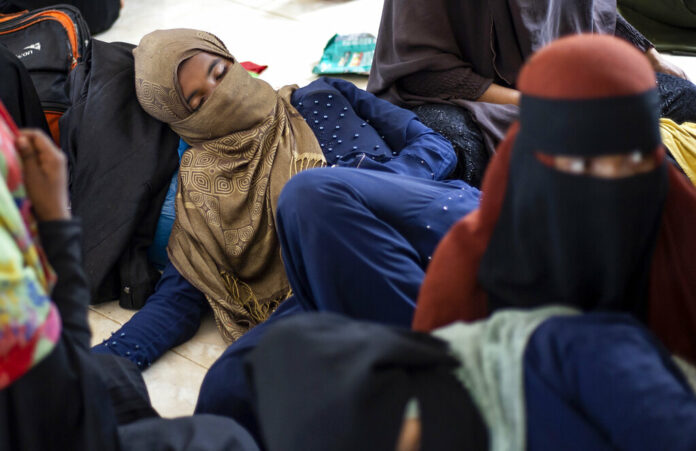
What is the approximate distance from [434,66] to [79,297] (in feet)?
4.49

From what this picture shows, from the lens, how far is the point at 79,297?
36.7 inches

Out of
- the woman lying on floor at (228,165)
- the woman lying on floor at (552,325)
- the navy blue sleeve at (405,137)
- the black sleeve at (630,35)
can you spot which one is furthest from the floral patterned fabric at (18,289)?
the black sleeve at (630,35)

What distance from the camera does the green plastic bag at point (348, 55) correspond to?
115 inches

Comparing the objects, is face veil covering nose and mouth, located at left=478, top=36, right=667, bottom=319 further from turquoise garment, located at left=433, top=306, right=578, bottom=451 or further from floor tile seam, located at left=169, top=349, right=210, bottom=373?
floor tile seam, located at left=169, top=349, right=210, bottom=373

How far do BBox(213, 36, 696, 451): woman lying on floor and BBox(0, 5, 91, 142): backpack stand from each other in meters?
1.59

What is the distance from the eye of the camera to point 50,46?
2283 mm

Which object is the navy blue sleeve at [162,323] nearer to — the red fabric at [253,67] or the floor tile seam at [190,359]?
the floor tile seam at [190,359]

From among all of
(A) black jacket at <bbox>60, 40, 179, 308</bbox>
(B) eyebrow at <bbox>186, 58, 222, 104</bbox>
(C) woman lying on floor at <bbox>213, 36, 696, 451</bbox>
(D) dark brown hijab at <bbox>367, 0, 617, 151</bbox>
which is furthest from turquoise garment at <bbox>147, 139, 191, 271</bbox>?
(C) woman lying on floor at <bbox>213, 36, 696, 451</bbox>

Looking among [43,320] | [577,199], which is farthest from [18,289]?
[577,199]

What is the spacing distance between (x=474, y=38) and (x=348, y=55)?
3.60 feet

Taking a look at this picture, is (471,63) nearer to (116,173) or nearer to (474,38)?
(474,38)

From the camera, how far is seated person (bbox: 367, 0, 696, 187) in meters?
1.92

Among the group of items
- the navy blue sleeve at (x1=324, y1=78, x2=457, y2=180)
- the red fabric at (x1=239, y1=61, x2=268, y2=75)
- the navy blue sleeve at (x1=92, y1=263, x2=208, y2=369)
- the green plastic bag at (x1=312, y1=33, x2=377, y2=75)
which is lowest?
the navy blue sleeve at (x1=92, y1=263, x2=208, y2=369)

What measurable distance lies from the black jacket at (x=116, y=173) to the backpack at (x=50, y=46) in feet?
0.69
